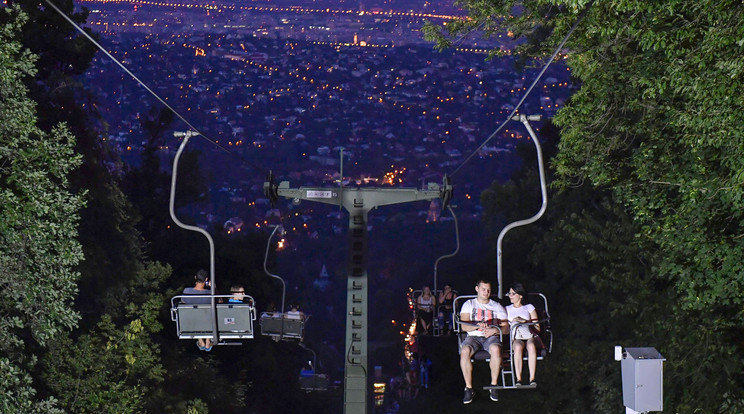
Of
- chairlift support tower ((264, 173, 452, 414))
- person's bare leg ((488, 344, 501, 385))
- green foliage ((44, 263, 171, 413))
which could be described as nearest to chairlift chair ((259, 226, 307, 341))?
chairlift support tower ((264, 173, 452, 414))

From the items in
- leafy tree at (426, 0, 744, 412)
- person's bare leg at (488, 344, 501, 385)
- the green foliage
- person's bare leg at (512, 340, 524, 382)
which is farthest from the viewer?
the green foliage

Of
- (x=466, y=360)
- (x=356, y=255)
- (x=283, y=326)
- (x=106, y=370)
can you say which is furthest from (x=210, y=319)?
(x=106, y=370)

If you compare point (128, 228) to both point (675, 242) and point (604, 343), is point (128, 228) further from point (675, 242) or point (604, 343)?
point (675, 242)

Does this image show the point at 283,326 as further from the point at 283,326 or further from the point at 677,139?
the point at 677,139

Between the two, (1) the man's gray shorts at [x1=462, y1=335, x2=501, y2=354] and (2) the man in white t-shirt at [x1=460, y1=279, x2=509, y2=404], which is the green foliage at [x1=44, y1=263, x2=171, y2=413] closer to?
(1) the man's gray shorts at [x1=462, y1=335, x2=501, y2=354]

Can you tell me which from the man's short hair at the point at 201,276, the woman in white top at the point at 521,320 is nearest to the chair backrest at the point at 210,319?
the man's short hair at the point at 201,276

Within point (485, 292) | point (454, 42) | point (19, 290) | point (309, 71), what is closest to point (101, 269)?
point (19, 290)
